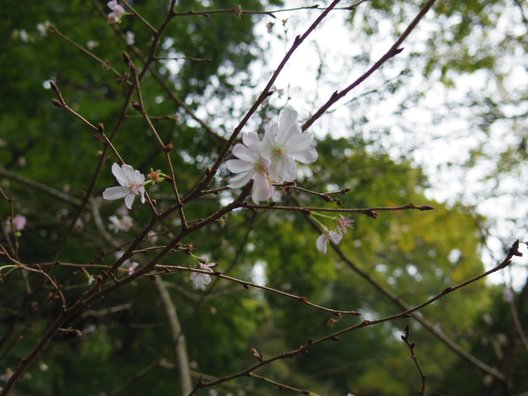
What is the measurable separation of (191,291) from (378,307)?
10926mm

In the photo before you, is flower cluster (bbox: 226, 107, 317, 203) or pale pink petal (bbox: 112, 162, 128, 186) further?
pale pink petal (bbox: 112, 162, 128, 186)

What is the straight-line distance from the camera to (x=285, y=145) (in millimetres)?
1013

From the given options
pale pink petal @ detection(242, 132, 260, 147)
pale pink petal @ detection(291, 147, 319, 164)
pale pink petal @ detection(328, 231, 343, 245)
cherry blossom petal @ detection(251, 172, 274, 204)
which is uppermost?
pale pink petal @ detection(328, 231, 343, 245)

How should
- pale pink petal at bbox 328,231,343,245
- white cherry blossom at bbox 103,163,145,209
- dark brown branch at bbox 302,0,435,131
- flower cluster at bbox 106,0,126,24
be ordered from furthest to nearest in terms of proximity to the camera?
flower cluster at bbox 106,0,126,24, pale pink petal at bbox 328,231,343,245, white cherry blossom at bbox 103,163,145,209, dark brown branch at bbox 302,0,435,131

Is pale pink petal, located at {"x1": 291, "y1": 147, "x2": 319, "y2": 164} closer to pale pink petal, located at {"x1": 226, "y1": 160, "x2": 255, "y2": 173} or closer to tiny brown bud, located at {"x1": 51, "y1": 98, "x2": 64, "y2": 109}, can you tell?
pale pink petal, located at {"x1": 226, "y1": 160, "x2": 255, "y2": 173}

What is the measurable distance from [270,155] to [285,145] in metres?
0.05

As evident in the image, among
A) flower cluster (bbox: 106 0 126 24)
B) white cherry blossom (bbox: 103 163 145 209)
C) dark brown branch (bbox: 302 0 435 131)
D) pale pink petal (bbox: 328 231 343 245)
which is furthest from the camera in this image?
flower cluster (bbox: 106 0 126 24)

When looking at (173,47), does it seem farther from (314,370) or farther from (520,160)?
(314,370)

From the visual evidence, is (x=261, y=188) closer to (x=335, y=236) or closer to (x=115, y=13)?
(x=335, y=236)

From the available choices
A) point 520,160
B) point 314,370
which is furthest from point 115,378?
point 314,370

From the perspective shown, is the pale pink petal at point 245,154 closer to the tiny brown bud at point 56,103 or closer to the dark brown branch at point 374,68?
the dark brown branch at point 374,68

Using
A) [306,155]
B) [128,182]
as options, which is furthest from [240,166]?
[128,182]

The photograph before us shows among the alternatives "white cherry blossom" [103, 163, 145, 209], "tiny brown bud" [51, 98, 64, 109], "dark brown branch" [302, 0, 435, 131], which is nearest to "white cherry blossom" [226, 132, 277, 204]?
"dark brown branch" [302, 0, 435, 131]

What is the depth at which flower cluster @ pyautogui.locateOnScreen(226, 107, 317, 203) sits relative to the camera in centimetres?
97
